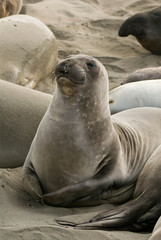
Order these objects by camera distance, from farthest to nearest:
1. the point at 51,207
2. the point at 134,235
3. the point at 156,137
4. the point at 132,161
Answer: the point at 156,137 < the point at 132,161 < the point at 51,207 < the point at 134,235

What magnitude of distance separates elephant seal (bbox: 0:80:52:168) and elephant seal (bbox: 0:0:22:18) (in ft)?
9.99

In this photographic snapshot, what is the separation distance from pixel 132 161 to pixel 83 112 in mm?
542

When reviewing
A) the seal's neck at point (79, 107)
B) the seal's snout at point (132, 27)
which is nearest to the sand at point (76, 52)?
the seal's snout at point (132, 27)

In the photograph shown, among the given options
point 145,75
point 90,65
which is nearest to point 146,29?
point 145,75

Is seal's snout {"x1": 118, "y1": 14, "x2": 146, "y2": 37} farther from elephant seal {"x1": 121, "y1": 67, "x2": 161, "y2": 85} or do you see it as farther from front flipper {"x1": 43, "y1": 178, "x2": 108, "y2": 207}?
front flipper {"x1": 43, "y1": 178, "x2": 108, "y2": 207}

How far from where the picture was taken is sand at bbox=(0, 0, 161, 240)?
9.97 feet

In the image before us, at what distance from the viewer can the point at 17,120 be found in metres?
4.25

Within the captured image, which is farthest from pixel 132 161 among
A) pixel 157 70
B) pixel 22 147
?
pixel 157 70

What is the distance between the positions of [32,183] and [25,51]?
8.44ft

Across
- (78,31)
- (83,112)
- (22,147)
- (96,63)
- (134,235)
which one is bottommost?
(78,31)

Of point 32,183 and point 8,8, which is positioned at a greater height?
point 32,183

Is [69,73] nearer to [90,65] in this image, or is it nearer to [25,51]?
[90,65]

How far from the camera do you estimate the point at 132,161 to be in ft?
12.6

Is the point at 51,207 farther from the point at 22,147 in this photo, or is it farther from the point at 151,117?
the point at 151,117
